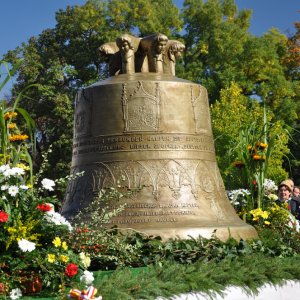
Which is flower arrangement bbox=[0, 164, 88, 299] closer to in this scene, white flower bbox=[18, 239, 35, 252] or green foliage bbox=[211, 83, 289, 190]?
white flower bbox=[18, 239, 35, 252]

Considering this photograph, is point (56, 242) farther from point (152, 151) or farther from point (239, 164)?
point (239, 164)

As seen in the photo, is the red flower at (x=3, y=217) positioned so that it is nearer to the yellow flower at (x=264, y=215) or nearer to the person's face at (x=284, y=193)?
the yellow flower at (x=264, y=215)

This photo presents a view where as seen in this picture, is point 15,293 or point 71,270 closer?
point 15,293

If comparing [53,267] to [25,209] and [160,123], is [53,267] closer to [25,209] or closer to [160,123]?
[25,209]

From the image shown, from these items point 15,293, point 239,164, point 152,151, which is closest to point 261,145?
point 239,164

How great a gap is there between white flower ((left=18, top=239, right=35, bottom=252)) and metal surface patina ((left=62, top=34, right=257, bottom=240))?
88.4 inches

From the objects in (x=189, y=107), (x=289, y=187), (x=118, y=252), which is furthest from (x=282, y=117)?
(x=118, y=252)

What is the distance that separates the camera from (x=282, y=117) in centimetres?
2983

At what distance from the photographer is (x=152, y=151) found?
7570mm

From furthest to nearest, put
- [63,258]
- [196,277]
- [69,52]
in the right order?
[69,52] < [196,277] < [63,258]

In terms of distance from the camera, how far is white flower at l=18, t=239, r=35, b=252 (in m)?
A: 4.94

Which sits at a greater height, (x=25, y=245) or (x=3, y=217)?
(x=3, y=217)

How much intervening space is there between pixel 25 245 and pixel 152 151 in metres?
2.81

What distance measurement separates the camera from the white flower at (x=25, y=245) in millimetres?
4941
